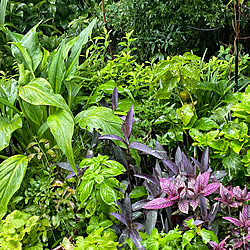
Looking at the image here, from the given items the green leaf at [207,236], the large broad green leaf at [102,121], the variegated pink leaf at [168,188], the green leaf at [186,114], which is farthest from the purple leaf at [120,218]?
the green leaf at [186,114]

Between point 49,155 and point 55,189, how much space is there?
21cm

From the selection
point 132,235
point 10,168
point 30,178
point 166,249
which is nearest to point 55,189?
point 30,178

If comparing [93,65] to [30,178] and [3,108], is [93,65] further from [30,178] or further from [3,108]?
[30,178]

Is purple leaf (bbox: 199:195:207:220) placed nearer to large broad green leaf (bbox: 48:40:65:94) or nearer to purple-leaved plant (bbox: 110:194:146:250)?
purple-leaved plant (bbox: 110:194:146:250)

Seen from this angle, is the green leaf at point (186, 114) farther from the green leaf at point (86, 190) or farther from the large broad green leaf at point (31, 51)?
the large broad green leaf at point (31, 51)

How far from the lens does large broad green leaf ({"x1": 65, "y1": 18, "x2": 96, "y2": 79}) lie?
1.90 metres

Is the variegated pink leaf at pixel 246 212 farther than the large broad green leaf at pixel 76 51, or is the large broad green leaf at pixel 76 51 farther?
the large broad green leaf at pixel 76 51

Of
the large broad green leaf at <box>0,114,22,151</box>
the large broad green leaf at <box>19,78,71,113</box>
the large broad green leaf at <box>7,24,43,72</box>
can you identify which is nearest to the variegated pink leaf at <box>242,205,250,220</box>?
the large broad green leaf at <box>19,78,71,113</box>

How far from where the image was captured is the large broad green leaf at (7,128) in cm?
155

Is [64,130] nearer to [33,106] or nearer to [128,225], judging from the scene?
[33,106]

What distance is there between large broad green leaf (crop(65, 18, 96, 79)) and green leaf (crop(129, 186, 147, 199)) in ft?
2.83

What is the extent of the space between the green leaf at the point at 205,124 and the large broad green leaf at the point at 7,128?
41.3 inches

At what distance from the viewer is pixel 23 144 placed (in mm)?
1849

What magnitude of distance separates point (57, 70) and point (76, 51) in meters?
0.24
